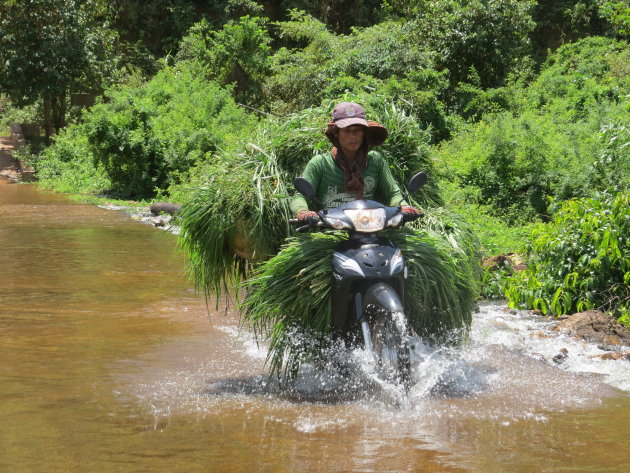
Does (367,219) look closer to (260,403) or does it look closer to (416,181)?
(416,181)

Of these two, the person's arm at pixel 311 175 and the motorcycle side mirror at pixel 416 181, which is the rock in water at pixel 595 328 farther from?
the person's arm at pixel 311 175

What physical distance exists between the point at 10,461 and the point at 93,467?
42 cm

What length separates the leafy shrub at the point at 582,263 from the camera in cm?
723

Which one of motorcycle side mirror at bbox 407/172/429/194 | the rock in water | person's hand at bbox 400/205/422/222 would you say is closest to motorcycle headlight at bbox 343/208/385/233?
person's hand at bbox 400/205/422/222

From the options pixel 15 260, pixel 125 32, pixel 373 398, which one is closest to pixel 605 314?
pixel 373 398

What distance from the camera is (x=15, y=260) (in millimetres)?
10555

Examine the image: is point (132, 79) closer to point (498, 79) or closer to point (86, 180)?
point (86, 180)

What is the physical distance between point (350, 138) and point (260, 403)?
5.80 feet

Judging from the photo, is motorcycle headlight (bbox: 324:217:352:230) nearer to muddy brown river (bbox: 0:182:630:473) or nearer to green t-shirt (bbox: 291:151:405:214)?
green t-shirt (bbox: 291:151:405:214)

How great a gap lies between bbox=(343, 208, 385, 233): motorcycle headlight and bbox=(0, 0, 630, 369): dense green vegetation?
0.45 m

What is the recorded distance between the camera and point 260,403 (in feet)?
16.3

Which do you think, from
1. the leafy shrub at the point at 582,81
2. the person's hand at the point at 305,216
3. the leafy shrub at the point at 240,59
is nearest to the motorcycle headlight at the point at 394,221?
the person's hand at the point at 305,216

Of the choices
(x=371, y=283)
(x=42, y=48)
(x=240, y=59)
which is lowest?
(x=371, y=283)

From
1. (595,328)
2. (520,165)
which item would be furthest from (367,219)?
(520,165)
